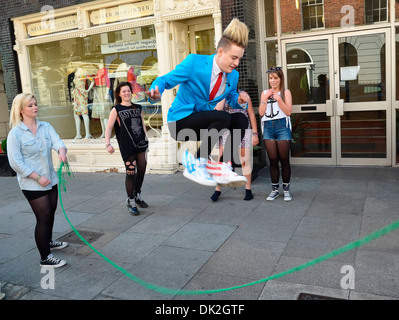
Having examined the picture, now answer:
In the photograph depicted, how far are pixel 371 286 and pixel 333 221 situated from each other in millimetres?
1764

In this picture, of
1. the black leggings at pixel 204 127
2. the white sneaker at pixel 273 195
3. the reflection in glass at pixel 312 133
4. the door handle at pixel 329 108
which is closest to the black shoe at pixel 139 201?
the white sneaker at pixel 273 195

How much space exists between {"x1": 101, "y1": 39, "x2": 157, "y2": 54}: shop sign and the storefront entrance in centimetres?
288

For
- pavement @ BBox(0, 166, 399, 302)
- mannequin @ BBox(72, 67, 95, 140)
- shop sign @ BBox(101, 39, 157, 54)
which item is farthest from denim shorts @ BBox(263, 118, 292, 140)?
mannequin @ BBox(72, 67, 95, 140)

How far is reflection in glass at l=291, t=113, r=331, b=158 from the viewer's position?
27.4 feet

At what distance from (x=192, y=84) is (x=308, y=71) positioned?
525 cm

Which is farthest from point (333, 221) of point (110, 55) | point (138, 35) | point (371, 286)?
point (110, 55)

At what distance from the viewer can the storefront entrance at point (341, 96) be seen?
7.77 m

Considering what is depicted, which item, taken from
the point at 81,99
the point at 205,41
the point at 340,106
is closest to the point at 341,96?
the point at 340,106

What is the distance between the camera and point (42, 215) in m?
4.44

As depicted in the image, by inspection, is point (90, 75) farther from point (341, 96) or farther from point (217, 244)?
point (217, 244)

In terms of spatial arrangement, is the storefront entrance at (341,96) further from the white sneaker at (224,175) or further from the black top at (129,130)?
the white sneaker at (224,175)

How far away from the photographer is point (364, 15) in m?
7.68

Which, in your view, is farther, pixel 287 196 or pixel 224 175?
pixel 287 196
